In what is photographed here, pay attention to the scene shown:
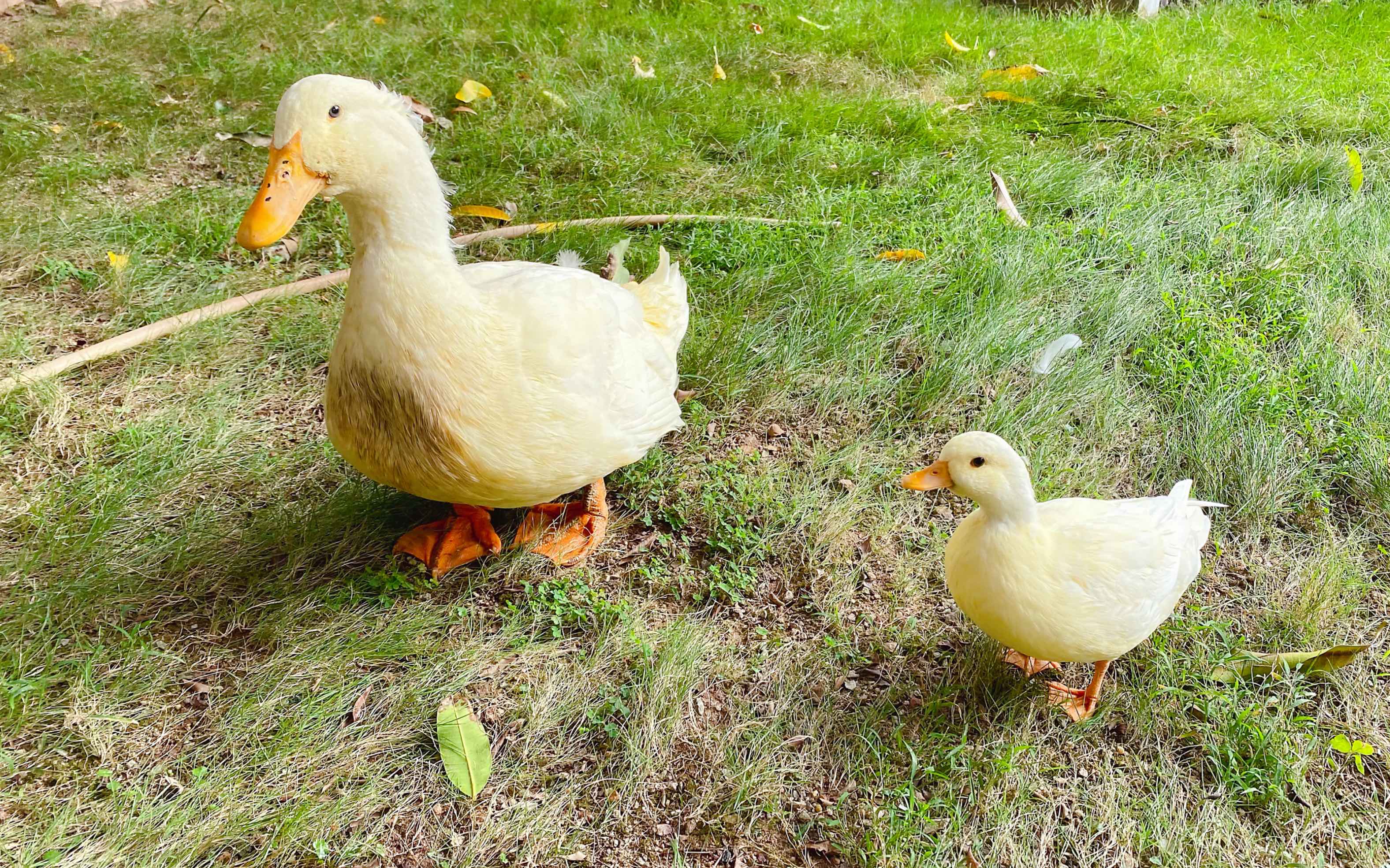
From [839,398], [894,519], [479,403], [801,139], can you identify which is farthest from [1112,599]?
[801,139]

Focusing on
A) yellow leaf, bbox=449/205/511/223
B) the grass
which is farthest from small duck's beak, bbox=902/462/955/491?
yellow leaf, bbox=449/205/511/223

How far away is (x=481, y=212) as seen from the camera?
11.9 feet

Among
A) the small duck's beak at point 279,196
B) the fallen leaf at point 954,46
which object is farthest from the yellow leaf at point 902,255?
the fallen leaf at point 954,46

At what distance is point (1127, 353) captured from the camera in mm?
3242

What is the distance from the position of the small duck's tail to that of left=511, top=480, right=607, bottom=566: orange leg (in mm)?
504

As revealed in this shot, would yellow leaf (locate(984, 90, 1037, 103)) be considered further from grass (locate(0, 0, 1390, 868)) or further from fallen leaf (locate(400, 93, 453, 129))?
fallen leaf (locate(400, 93, 453, 129))

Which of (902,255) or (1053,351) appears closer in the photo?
(1053,351)

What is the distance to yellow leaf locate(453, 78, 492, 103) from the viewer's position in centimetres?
442

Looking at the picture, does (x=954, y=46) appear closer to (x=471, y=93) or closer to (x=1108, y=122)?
(x=1108, y=122)

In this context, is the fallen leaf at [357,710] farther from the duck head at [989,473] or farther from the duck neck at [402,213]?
the duck head at [989,473]

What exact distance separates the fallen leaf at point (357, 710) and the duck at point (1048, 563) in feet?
4.59

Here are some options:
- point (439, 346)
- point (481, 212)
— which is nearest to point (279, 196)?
point (439, 346)

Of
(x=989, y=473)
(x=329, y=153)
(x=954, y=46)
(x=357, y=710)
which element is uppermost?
(x=329, y=153)

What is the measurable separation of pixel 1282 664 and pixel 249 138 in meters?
4.55
